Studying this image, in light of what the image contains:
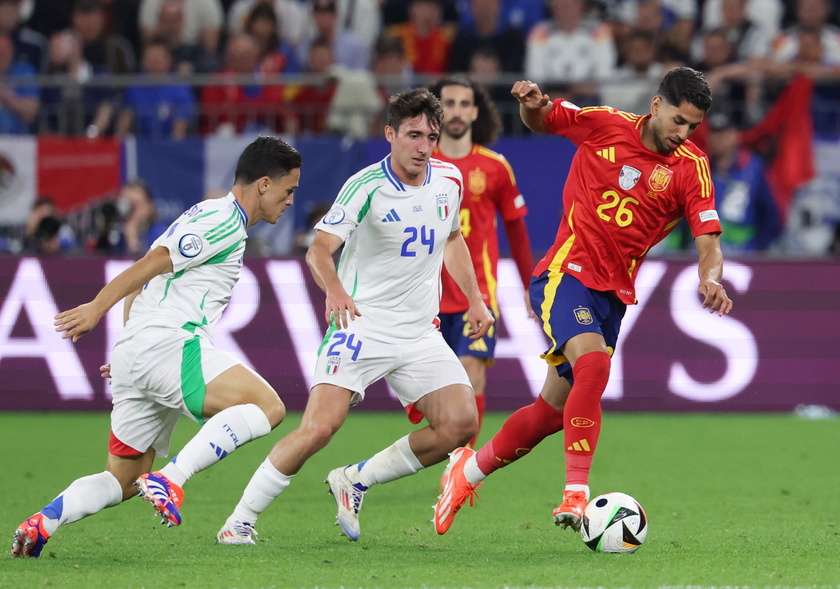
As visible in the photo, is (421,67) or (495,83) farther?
(421,67)

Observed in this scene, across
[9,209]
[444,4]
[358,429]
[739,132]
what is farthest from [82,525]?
[444,4]

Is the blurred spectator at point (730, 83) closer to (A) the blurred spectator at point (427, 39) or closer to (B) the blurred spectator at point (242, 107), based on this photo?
(A) the blurred spectator at point (427, 39)

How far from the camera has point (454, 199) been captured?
6.96 metres

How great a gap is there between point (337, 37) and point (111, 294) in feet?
34.0

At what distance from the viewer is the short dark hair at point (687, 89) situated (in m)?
6.38

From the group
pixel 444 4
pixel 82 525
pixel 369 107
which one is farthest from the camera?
pixel 444 4

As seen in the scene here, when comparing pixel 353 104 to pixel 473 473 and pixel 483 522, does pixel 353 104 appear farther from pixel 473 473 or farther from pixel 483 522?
pixel 473 473

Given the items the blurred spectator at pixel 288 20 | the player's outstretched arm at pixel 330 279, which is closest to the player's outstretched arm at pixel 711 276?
the player's outstretched arm at pixel 330 279

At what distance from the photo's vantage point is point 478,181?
28.7 ft

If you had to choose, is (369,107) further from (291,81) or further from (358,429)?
(358,429)

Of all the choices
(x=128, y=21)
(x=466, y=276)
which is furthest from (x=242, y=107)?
(x=466, y=276)

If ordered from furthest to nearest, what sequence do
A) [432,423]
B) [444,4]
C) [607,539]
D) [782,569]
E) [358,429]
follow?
[444,4] → [358,429] → [432,423] → [607,539] → [782,569]

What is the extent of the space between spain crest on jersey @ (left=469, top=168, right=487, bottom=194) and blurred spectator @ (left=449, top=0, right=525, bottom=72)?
22.1 ft

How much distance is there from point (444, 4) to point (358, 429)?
21.5 feet
